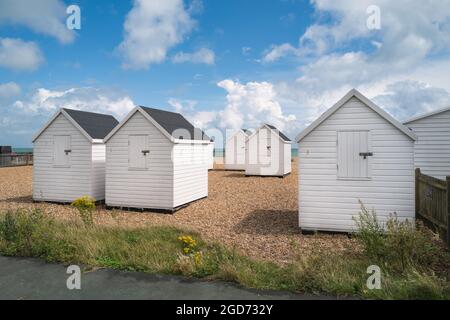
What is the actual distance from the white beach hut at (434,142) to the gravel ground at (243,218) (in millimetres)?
5848

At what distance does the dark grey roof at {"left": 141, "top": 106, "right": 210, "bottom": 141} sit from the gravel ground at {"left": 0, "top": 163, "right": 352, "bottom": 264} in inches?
120

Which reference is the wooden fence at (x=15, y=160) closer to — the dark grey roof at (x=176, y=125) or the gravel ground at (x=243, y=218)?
the gravel ground at (x=243, y=218)

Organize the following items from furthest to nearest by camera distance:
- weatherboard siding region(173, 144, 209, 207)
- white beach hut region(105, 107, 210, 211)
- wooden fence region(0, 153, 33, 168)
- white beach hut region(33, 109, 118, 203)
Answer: wooden fence region(0, 153, 33, 168) < white beach hut region(33, 109, 118, 203) < weatherboard siding region(173, 144, 209, 207) < white beach hut region(105, 107, 210, 211)

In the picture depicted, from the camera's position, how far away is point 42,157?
16.6 metres

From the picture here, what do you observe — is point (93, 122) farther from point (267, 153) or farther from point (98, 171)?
point (267, 153)

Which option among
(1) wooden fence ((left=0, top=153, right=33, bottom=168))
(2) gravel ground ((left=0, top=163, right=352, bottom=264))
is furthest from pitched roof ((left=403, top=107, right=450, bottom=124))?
(1) wooden fence ((left=0, top=153, right=33, bottom=168))

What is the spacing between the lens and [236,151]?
109 feet

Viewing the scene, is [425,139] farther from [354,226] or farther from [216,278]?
[216,278]

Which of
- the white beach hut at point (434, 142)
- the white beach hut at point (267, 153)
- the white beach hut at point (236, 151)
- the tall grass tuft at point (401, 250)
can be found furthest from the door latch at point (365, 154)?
the white beach hut at point (236, 151)

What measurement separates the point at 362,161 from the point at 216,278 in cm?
576

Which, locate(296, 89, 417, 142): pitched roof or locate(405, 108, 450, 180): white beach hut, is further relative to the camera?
locate(405, 108, 450, 180): white beach hut

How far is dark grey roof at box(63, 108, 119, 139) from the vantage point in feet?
51.9

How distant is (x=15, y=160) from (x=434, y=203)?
42248mm

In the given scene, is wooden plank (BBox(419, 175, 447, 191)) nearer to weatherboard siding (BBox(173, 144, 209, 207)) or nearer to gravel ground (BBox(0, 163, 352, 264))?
gravel ground (BBox(0, 163, 352, 264))
